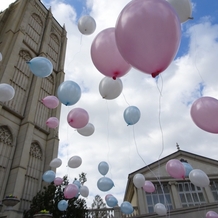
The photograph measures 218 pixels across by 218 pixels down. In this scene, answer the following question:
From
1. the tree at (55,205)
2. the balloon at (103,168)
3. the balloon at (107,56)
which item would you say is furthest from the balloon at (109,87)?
the tree at (55,205)

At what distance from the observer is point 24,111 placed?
49.2 feet

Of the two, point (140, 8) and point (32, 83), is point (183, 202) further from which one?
point (32, 83)

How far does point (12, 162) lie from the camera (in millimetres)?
12469

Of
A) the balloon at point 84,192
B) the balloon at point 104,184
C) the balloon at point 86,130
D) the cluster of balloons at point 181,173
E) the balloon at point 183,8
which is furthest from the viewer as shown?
the balloon at point 84,192

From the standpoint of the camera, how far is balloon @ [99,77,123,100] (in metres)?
5.49

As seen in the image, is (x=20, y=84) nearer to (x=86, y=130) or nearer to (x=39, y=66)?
(x=86, y=130)

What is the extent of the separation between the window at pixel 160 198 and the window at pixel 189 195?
0.88 metres

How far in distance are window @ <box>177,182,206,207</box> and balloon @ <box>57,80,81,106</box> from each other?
452 inches

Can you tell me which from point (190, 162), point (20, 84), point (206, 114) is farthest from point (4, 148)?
point (190, 162)

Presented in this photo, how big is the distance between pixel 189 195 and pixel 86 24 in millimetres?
12929

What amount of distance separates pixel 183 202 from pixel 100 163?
26.9ft

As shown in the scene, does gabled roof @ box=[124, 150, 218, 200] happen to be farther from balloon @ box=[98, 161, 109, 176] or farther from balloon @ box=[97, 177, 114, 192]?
balloon @ box=[97, 177, 114, 192]

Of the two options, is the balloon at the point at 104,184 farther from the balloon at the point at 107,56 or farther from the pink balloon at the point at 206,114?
the balloon at the point at 107,56

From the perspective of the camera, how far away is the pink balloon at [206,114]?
3.98 m
